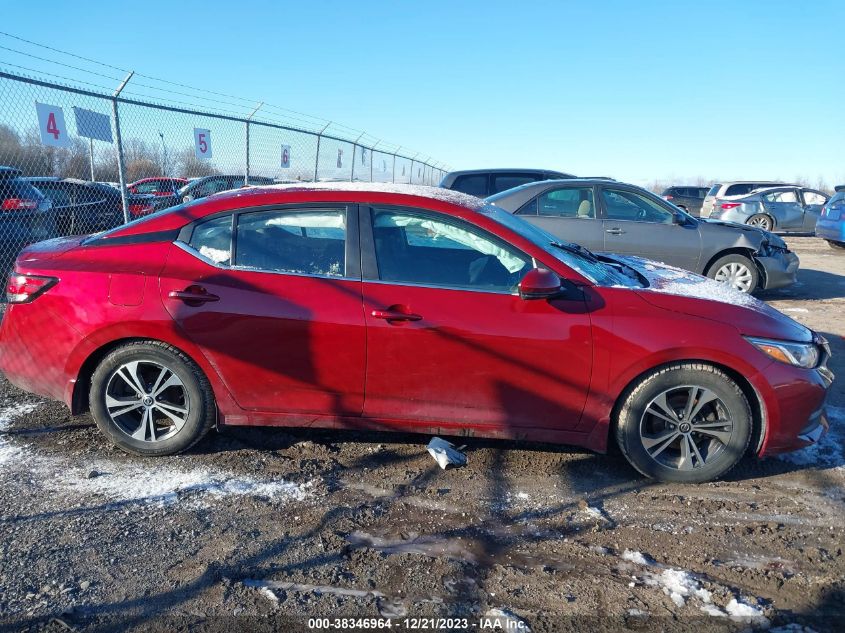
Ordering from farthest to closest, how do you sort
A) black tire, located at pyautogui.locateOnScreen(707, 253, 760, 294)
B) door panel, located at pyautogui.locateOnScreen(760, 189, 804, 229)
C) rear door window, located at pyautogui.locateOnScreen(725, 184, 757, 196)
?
rear door window, located at pyautogui.locateOnScreen(725, 184, 757, 196) < door panel, located at pyautogui.locateOnScreen(760, 189, 804, 229) < black tire, located at pyautogui.locateOnScreen(707, 253, 760, 294)

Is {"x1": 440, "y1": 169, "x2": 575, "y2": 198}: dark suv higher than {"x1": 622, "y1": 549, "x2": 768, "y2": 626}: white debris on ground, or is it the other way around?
{"x1": 440, "y1": 169, "x2": 575, "y2": 198}: dark suv

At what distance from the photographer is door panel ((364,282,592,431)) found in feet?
11.7

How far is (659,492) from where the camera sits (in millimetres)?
3615

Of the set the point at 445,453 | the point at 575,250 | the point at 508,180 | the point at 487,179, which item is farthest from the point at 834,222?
the point at 445,453

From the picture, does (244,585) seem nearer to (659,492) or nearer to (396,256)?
(396,256)

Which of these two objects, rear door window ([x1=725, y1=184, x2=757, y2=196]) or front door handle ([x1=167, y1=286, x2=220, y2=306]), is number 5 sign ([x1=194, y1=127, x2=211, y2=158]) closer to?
front door handle ([x1=167, y1=286, x2=220, y2=306])

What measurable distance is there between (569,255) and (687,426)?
1.22 meters

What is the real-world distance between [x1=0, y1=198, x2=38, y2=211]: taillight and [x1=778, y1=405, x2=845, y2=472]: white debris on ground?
8.52 meters

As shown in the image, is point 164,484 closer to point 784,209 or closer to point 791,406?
point 791,406

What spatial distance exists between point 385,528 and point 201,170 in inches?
387

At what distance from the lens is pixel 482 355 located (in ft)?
11.7

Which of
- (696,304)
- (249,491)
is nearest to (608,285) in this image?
(696,304)

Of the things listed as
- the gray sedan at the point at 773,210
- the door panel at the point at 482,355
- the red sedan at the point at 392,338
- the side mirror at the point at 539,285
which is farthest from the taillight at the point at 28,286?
the gray sedan at the point at 773,210

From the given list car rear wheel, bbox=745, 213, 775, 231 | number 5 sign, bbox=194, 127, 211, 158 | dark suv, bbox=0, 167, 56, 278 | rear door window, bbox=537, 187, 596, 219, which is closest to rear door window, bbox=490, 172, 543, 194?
rear door window, bbox=537, 187, 596, 219
